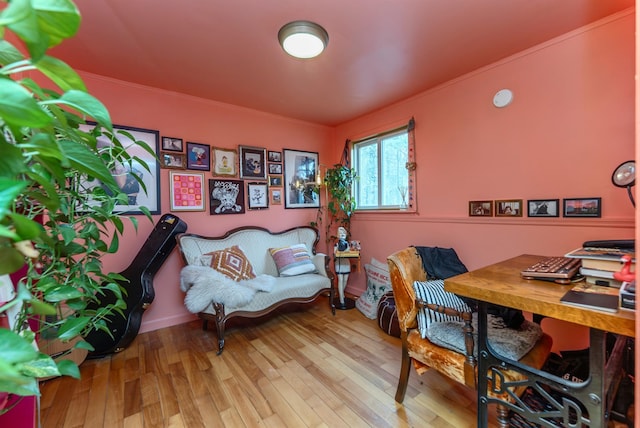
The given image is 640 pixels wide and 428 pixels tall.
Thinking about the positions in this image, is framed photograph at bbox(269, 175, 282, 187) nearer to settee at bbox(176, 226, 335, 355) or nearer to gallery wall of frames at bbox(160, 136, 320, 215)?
gallery wall of frames at bbox(160, 136, 320, 215)

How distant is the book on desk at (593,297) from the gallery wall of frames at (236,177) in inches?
111

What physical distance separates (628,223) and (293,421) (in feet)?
7.55

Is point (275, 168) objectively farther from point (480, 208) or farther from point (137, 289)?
point (480, 208)

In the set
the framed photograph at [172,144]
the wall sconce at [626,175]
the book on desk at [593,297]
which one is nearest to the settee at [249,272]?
the framed photograph at [172,144]

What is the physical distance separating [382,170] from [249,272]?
200 cm

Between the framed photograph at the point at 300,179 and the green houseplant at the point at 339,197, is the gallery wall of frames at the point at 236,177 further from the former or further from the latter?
the green houseplant at the point at 339,197

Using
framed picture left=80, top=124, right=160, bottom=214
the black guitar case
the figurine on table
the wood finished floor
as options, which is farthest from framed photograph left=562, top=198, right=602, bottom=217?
framed picture left=80, top=124, right=160, bottom=214

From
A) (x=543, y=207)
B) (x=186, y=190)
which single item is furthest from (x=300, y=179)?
(x=543, y=207)

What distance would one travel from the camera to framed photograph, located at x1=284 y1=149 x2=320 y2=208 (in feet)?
11.1

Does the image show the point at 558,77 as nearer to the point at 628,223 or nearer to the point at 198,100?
the point at 628,223

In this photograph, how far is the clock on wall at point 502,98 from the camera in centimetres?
204

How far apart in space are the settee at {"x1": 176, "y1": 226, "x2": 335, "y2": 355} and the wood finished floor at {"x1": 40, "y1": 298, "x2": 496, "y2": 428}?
31cm

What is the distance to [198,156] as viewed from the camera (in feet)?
9.05

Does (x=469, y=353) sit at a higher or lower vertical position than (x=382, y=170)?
lower
